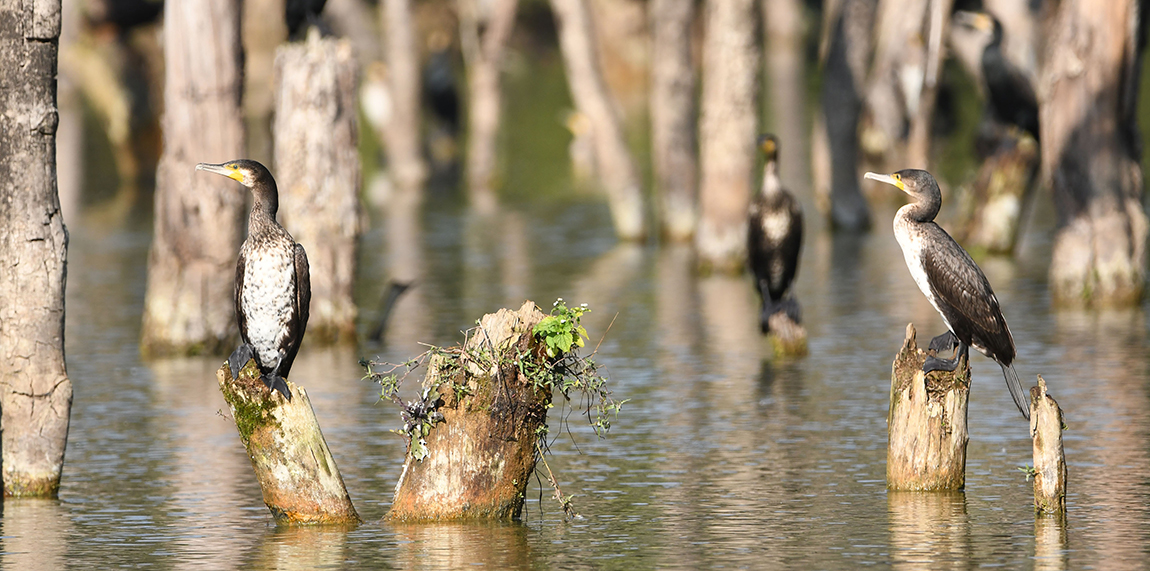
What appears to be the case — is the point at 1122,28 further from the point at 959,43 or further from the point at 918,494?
the point at 959,43

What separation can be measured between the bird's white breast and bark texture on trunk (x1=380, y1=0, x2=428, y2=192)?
20.0 meters

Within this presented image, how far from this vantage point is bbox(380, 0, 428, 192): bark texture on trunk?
29.3 meters

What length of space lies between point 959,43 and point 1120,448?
16782mm

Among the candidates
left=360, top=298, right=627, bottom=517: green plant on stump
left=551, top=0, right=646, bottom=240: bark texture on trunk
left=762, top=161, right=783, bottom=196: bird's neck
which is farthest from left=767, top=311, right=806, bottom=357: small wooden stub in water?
left=551, top=0, right=646, bottom=240: bark texture on trunk

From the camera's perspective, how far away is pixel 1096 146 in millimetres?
15844

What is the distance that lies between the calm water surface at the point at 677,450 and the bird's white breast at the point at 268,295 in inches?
38.0

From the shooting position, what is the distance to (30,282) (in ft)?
31.7

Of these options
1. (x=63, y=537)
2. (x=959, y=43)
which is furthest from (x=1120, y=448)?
(x=959, y=43)

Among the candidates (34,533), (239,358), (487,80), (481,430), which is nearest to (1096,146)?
(481,430)

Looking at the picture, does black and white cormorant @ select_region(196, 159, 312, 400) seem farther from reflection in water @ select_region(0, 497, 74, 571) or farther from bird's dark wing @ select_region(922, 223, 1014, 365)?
bird's dark wing @ select_region(922, 223, 1014, 365)

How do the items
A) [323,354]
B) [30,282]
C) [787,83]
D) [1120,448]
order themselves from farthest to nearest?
[787,83] < [323,354] < [1120,448] < [30,282]

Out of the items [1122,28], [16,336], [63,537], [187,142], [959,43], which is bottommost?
[63,537]

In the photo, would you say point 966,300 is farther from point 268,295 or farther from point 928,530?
point 268,295

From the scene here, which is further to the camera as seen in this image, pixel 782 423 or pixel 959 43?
pixel 959 43
